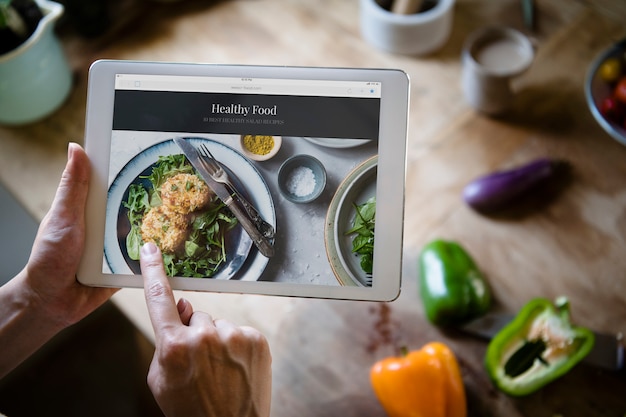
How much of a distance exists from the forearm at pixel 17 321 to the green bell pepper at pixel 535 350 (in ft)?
2.05

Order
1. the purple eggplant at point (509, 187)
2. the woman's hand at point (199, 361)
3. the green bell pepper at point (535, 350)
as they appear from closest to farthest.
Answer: the woman's hand at point (199, 361) → the green bell pepper at point (535, 350) → the purple eggplant at point (509, 187)

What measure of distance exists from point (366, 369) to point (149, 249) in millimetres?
395

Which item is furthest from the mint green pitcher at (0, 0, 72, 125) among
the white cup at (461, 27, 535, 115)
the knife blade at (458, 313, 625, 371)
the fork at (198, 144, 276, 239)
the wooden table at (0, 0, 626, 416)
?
the knife blade at (458, 313, 625, 371)

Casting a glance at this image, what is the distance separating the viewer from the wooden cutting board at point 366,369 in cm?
93

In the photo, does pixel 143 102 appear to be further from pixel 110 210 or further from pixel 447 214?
pixel 447 214

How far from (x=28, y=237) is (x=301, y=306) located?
45 centimetres

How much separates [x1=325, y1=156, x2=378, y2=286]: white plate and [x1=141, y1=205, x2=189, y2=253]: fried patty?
0.18 meters

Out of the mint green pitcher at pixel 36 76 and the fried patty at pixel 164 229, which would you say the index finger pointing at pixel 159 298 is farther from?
the mint green pitcher at pixel 36 76

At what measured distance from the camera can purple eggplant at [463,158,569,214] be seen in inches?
40.3

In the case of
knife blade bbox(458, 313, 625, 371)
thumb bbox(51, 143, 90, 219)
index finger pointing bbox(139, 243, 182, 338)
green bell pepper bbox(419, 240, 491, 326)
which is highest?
thumb bbox(51, 143, 90, 219)

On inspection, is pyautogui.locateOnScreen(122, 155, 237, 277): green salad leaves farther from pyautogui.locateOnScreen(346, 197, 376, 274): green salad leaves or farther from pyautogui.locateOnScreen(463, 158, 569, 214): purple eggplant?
pyautogui.locateOnScreen(463, 158, 569, 214): purple eggplant

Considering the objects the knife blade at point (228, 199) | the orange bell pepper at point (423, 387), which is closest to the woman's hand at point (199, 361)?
the knife blade at point (228, 199)

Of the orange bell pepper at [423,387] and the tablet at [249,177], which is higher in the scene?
the tablet at [249,177]

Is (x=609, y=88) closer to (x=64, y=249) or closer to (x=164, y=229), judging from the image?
(x=164, y=229)
